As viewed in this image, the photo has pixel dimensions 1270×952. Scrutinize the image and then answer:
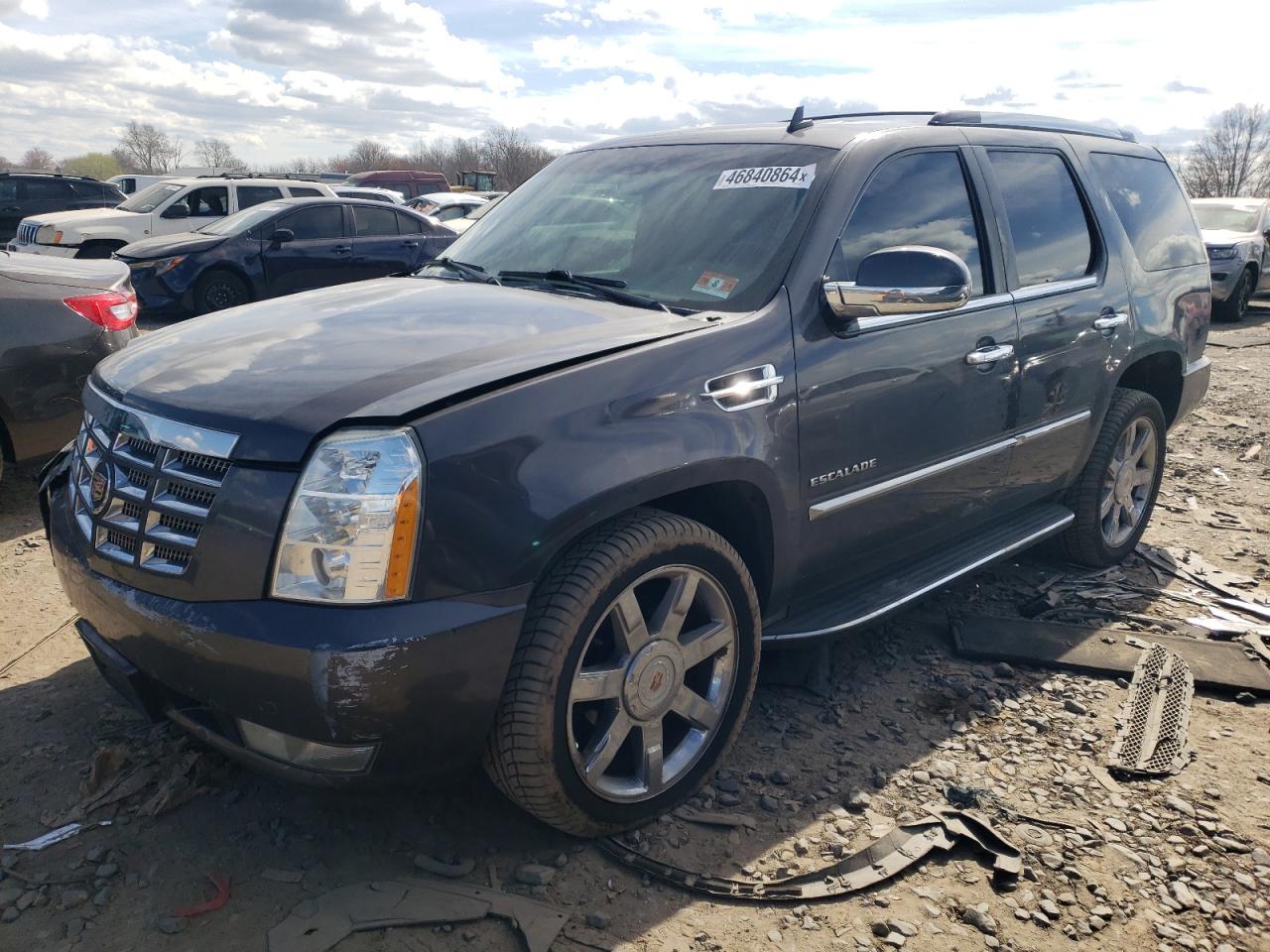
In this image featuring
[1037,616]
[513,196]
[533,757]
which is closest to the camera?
[533,757]

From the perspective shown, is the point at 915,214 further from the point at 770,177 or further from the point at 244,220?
the point at 244,220

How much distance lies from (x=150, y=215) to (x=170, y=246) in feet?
12.3

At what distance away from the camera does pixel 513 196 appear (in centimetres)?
404

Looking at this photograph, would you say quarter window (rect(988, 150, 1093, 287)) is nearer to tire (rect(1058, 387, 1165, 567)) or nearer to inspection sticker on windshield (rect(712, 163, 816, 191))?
tire (rect(1058, 387, 1165, 567))

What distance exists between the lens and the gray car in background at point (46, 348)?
16.0 feet

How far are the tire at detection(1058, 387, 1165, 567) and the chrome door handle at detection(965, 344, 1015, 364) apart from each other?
114 cm

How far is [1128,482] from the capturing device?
4824mm

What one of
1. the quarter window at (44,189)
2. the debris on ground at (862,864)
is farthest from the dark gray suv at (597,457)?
the quarter window at (44,189)

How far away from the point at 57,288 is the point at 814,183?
406 centimetres

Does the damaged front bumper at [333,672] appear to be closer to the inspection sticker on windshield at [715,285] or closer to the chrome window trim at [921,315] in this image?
the inspection sticker on windshield at [715,285]

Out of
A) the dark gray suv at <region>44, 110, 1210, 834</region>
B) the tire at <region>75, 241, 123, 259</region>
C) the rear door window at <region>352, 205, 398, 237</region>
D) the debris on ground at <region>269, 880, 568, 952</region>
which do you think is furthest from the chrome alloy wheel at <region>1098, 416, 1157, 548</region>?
the tire at <region>75, 241, 123, 259</region>

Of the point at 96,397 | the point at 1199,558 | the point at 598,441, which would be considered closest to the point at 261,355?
the point at 96,397

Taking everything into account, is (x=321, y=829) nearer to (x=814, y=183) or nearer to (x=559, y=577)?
(x=559, y=577)

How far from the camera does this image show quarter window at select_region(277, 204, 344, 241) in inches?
481
